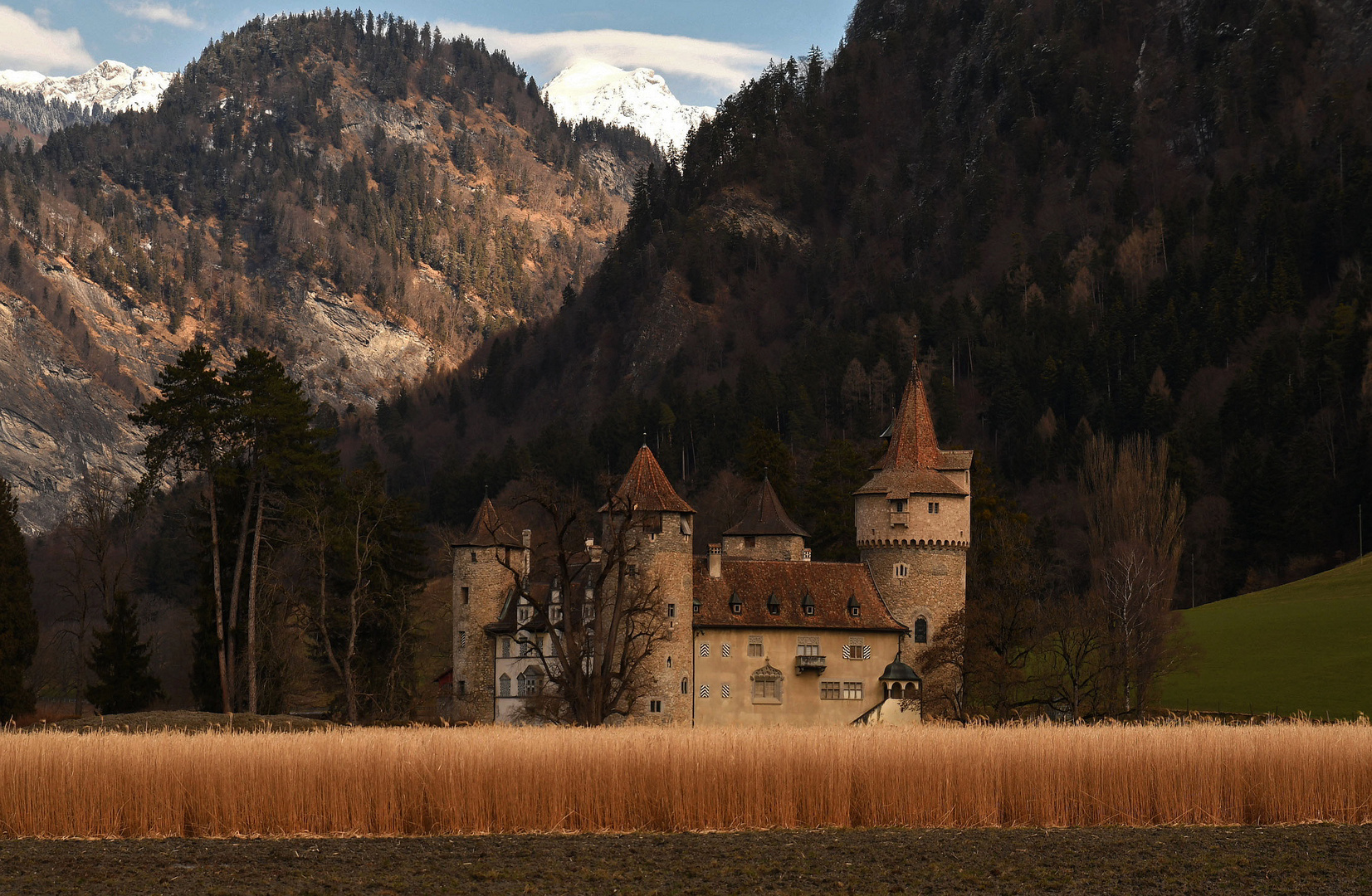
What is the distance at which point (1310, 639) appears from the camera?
3103 inches

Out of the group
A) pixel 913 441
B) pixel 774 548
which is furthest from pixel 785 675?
pixel 913 441

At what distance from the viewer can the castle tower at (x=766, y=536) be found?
85688 mm

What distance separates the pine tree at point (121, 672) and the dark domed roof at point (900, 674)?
106 feet

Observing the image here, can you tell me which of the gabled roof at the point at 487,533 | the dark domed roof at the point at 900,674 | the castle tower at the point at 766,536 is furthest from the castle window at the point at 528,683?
the dark domed roof at the point at 900,674

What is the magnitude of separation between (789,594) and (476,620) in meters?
15.1

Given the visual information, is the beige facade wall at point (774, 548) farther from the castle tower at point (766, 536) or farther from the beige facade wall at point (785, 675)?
the beige facade wall at point (785, 675)

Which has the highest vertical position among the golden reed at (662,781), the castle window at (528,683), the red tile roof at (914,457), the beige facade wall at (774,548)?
the red tile roof at (914,457)

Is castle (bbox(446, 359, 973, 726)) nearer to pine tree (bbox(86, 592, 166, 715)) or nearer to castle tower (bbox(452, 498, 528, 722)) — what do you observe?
castle tower (bbox(452, 498, 528, 722))

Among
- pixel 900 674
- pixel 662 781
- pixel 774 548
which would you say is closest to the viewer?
pixel 662 781

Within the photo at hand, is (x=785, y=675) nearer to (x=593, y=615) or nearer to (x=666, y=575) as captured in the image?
(x=666, y=575)

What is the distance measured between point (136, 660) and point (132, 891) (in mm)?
45614

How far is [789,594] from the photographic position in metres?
77.6

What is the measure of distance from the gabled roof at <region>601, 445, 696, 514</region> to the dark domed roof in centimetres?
1191

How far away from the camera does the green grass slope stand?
70125 millimetres
